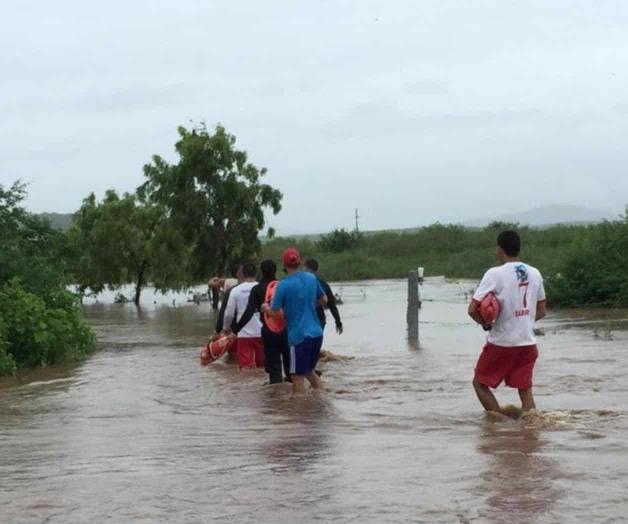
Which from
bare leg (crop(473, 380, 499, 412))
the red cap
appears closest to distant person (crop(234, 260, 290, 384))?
the red cap

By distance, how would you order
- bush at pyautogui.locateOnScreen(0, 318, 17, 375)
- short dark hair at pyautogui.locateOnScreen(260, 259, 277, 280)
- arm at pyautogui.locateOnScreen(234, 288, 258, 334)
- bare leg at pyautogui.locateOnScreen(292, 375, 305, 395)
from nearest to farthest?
bare leg at pyautogui.locateOnScreen(292, 375, 305, 395) → short dark hair at pyautogui.locateOnScreen(260, 259, 277, 280) → arm at pyautogui.locateOnScreen(234, 288, 258, 334) → bush at pyautogui.locateOnScreen(0, 318, 17, 375)

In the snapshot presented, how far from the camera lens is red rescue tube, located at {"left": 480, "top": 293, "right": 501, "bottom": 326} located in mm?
10023

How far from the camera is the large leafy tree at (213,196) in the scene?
1813 inches

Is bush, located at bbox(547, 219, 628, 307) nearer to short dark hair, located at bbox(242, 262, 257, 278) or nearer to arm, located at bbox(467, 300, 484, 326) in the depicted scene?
short dark hair, located at bbox(242, 262, 257, 278)

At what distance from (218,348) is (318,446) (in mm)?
7525

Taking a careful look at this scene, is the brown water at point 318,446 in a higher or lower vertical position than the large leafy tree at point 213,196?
lower

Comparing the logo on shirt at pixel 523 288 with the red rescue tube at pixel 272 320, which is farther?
the red rescue tube at pixel 272 320

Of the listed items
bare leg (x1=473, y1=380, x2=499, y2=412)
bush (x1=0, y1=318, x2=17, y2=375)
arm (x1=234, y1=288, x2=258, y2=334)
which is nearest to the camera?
bare leg (x1=473, y1=380, x2=499, y2=412)

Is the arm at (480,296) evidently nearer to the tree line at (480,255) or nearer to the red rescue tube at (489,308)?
the red rescue tube at (489,308)

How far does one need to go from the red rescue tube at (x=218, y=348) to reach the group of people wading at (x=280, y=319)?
5 centimetres

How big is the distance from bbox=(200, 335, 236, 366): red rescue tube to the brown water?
0.60 ft

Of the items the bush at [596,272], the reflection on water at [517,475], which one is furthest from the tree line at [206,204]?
the reflection on water at [517,475]

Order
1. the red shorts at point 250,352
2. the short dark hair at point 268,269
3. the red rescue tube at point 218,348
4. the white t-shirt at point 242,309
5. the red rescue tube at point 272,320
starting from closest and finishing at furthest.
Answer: the red rescue tube at point 272,320 < the short dark hair at point 268,269 < the white t-shirt at point 242,309 < the red shorts at point 250,352 < the red rescue tube at point 218,348

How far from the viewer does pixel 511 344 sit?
10.2m
